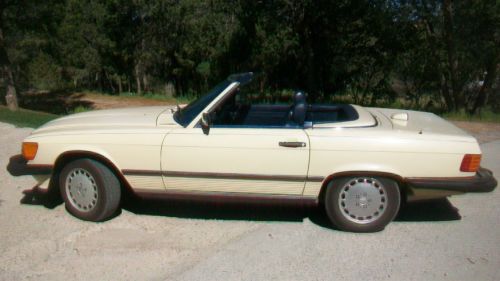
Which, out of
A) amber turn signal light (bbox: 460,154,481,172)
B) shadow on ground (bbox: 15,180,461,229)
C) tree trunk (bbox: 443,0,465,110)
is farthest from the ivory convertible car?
tree trunk (bbox: 443,0,465,110)

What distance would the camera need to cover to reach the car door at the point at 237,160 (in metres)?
4.29

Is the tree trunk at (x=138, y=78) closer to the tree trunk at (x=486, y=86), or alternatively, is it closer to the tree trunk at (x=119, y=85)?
the tree trunk at (x=119, y=85)

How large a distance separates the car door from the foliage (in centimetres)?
590

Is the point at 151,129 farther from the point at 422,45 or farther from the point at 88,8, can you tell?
the point at 88,8

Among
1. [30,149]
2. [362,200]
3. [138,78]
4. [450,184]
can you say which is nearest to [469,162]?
[450,184]

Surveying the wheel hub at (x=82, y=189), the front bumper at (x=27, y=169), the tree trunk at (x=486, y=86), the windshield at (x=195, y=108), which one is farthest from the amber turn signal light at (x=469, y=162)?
the tree trunk at (x=486, y=86)

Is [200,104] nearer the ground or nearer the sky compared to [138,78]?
nearer the sky

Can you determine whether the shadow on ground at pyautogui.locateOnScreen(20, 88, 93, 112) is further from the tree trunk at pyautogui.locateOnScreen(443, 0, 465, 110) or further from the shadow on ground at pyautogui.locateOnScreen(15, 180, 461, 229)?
the shadow on ground at pyautogui.locateOnScreen(15, 180, 461, 229)

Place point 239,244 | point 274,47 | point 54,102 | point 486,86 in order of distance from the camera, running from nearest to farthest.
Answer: point 239,244
point 486,86
point 274,47
point 54,102

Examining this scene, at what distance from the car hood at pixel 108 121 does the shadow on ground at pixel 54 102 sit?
47.7 feet

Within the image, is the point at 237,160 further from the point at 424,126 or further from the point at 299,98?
the point at 424,126

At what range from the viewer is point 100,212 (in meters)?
4.64

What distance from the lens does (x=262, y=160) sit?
430cm

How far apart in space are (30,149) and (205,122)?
1.73 metres
